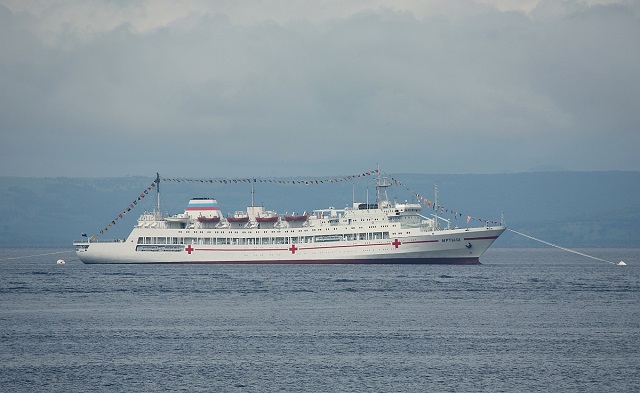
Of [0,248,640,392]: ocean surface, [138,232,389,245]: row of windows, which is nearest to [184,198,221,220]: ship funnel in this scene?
[138,232,389,245]: row of windows

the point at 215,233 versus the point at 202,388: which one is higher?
the point at 215,233

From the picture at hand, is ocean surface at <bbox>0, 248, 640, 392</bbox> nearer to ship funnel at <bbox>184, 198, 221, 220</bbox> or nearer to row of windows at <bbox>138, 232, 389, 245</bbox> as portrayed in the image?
row of windows at <bbox>138, 232, 389, 245</bbox>

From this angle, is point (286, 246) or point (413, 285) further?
point (286, 246)

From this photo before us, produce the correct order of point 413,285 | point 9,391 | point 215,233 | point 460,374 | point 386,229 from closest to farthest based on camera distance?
point 9,391 < point 460,374 < point 413,285 < point 386,229 < point 215,233

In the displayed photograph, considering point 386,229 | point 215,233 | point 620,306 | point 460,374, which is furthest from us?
point 215,233

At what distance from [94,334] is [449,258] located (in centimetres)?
6128

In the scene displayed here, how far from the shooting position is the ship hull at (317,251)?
4277 inches

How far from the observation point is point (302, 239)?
376 feet

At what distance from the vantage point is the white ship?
109 m

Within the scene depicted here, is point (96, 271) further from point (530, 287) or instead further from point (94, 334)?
point (94, 334)

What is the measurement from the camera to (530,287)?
88.5m

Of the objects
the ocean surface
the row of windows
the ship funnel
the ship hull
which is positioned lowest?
the ocean surface

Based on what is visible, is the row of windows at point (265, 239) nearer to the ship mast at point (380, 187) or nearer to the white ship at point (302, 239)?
the white ship at point (302, 239)

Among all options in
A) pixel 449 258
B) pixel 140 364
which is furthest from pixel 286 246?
pixel 140 364
